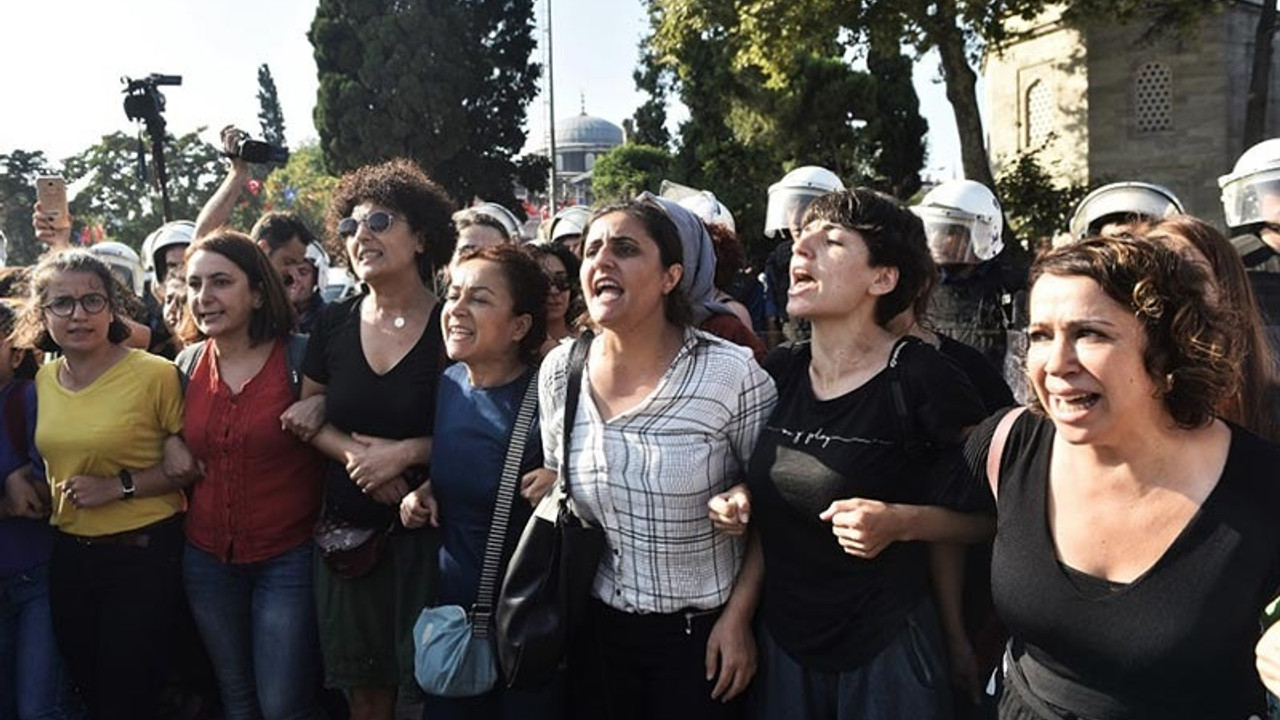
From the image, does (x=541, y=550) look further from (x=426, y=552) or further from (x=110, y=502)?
(x=110, y=502)

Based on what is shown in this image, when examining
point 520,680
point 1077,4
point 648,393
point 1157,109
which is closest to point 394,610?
point 520,680

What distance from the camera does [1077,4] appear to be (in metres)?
16.2

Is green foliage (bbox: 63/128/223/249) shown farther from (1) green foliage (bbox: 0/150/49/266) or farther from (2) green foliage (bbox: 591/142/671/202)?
(2) green foliage (bbox: 591/142/671/202)

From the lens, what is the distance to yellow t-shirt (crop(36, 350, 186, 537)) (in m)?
3.40

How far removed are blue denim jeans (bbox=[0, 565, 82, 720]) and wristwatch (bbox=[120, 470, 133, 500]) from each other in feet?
1.70

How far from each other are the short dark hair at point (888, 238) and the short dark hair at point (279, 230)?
10.3 ft

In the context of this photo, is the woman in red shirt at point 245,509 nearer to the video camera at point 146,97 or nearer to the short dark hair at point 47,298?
the short dark hair at point 47,298

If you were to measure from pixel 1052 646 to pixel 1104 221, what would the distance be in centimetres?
307

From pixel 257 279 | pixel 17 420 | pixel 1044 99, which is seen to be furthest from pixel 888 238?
pixel 1044 99

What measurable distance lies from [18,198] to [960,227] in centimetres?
3641

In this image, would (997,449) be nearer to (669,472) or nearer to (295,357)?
(669,472)

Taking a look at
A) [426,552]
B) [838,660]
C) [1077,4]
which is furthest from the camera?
[1077,4]

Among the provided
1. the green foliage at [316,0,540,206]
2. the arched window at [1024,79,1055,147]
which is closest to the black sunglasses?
the arched window at [1024,79,1055,147]

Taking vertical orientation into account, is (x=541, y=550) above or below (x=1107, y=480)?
below
